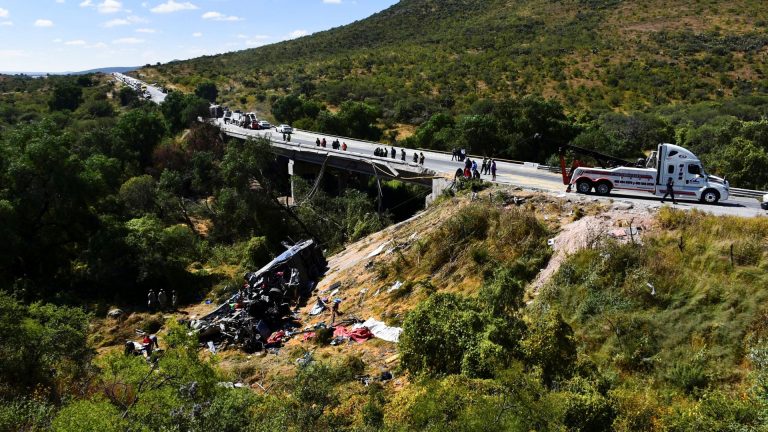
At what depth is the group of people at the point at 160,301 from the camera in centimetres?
2444

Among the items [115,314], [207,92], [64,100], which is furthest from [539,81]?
[64,100]

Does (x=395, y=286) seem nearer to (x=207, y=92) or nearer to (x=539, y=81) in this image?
(x=539, y=81)

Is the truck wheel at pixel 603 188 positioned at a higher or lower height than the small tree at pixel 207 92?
lower

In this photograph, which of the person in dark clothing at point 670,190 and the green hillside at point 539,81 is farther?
the green hillside at point 539,81

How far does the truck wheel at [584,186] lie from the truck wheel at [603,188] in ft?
0.97

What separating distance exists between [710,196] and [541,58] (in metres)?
64.8

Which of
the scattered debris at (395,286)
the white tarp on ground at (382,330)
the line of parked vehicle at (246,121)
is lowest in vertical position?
the white tarp on ground at (382,330)

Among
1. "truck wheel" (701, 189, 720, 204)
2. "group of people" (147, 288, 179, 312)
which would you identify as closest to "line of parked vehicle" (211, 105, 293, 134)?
"group of people" (147, 288, 179, 312)

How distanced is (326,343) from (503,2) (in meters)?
113

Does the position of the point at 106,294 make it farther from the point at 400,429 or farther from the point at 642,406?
the point at 642,406

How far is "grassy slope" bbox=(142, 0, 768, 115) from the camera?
66.7 meters

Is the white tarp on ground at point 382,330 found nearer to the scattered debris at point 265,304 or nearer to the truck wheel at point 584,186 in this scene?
the scattered debris at point 265,304

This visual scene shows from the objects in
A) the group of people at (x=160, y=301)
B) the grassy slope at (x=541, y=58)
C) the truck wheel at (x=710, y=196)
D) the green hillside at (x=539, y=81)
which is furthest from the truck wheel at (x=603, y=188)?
the grassy slope at (x=541, y=58)

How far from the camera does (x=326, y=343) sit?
57.2 feet
